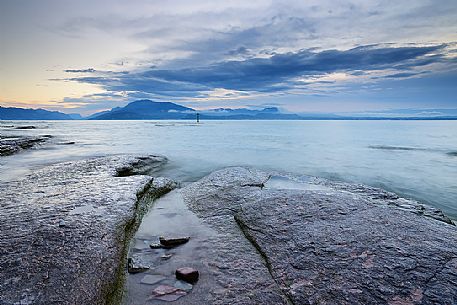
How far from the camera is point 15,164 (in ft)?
40.0

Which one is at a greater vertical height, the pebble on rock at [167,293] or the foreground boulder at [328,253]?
the foreground boulder at [328,253]

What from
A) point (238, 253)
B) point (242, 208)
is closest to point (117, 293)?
point (238, 253)

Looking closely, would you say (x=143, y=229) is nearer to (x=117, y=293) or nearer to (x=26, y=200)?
(x=117, y=293)

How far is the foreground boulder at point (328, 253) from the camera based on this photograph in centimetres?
301

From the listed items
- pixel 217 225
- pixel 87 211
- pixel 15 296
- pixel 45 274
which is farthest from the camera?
pixel 217 225

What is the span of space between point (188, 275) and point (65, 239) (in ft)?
6.00

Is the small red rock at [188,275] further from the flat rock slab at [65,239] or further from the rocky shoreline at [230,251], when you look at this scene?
the flat rock slab at [65,239]

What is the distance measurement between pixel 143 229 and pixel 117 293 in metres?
1.96

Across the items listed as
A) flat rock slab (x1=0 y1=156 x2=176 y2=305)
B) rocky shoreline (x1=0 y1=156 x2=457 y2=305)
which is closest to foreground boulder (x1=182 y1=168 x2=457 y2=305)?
rocky shoreline (x1=0 y1=156 x2=457 y2=305)

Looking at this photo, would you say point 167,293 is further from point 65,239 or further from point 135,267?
point 65,239

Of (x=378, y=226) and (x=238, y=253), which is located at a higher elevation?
(x=378, y=226)

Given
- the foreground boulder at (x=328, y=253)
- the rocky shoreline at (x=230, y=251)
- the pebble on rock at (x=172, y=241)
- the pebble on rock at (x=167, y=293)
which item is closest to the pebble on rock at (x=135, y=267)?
the rocky shoreline at (x=230, y=251)

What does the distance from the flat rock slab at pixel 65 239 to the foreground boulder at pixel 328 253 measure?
1.39 metres

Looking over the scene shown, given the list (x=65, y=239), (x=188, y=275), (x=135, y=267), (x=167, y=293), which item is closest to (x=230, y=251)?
(x=188, y=275)
